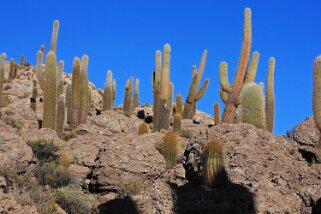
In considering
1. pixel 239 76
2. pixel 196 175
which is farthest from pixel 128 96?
pixel 196 175

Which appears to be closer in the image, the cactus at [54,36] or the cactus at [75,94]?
the cactus at [75,94]

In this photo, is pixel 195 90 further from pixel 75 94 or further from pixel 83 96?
pixel 75 94

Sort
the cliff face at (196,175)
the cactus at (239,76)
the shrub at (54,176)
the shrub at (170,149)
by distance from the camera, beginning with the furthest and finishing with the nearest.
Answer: the cactus at (239,76), the shrub at (170,149), the shrub at (54,176), the cliff face at (196,175)

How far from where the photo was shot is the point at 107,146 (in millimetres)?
13242

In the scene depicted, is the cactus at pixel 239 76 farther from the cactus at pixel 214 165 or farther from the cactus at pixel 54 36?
the cactus at pixel 54 36

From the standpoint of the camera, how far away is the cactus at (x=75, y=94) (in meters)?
22.7

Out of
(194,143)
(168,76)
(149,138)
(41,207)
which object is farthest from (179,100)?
(41,207)

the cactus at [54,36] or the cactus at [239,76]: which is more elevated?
the cactus at [54,36]

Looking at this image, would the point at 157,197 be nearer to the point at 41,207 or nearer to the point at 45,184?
the point at 41,207

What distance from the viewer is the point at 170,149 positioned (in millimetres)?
13531

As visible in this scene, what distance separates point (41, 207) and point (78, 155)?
5216 mm

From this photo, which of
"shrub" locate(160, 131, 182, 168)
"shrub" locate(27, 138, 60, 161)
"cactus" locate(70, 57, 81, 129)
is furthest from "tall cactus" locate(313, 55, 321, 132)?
"cactus" locate(70, 57, 81, 129)

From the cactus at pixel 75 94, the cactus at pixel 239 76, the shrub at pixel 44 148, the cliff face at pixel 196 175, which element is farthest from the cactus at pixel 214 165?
the cactus at pixel 75 94

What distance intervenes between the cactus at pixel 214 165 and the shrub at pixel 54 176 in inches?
168
